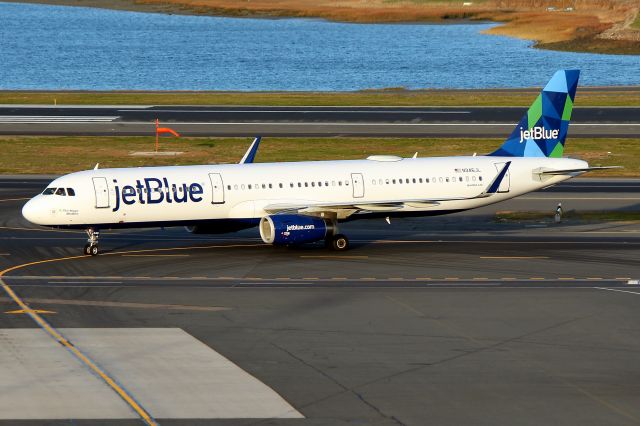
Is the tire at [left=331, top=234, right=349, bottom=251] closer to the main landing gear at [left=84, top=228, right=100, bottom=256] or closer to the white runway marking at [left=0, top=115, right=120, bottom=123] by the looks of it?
the main landing gear at [left=84, top=228, right=100, bottom=256]

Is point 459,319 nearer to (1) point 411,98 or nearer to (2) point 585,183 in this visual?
(2) point 585,183

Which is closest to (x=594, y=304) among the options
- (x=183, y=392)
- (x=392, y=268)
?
(x=392, y=268)

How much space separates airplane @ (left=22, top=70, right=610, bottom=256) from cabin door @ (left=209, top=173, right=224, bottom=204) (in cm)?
5

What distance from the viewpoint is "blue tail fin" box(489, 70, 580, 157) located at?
64.1 m

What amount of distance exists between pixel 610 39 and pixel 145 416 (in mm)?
164138

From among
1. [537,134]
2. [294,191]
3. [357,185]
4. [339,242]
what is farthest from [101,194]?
[537,134]

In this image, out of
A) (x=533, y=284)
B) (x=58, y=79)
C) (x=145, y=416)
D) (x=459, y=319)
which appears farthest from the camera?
(x=58, y=79)

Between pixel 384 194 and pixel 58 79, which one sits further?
pixel 58 79

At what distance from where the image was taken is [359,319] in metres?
44.6

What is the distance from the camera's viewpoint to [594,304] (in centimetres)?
4728

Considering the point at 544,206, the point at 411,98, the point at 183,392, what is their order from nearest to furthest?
the point at 183,392, the point at 544,206, the point at 411,98

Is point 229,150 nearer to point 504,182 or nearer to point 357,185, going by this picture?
point 357,185

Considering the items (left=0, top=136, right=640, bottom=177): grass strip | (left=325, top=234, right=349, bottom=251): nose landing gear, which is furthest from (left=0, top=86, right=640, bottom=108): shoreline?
(left=325, top=234, right=349, bottom=251): nose landing gear

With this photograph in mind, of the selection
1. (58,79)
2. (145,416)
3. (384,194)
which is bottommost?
(145,416)
